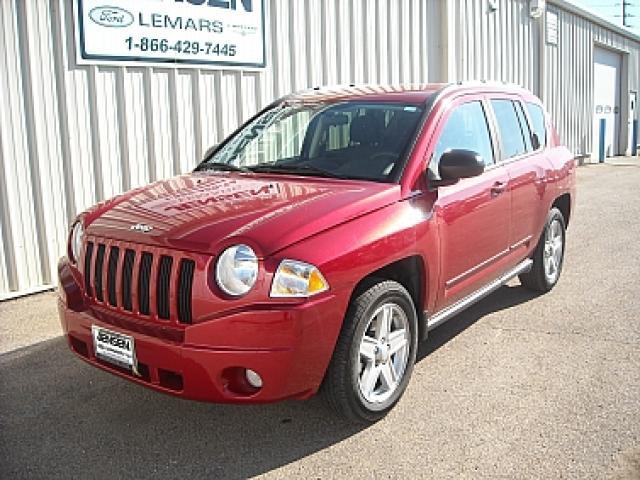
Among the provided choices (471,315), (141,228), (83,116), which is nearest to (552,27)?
(471,315)

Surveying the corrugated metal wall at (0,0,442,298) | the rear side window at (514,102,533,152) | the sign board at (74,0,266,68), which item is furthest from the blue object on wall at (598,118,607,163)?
the rear side window at (514,102,533,152)

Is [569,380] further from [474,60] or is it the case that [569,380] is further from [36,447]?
[474,60]

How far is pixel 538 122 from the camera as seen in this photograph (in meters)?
5.68

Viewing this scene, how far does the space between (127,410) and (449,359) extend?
6.72 ft

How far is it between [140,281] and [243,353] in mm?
643

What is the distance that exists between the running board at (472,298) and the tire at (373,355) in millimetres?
320

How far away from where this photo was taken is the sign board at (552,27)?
15.7 m

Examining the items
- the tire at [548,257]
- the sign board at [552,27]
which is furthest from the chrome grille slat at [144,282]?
the sign board at [552,27]

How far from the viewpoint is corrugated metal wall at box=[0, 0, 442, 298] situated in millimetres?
5887

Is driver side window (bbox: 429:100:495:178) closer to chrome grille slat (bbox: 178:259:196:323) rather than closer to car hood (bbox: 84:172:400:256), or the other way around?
car hood (bbox: 84:172:400:256)

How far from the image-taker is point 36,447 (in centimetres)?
332

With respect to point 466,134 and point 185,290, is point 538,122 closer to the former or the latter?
point 466,134

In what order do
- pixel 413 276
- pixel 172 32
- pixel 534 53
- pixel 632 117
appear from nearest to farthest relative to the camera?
pixel 413 276 → pixel 172 32 → pixel 534 53 → pixel 632 117

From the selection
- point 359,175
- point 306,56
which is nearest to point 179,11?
point 306,56
